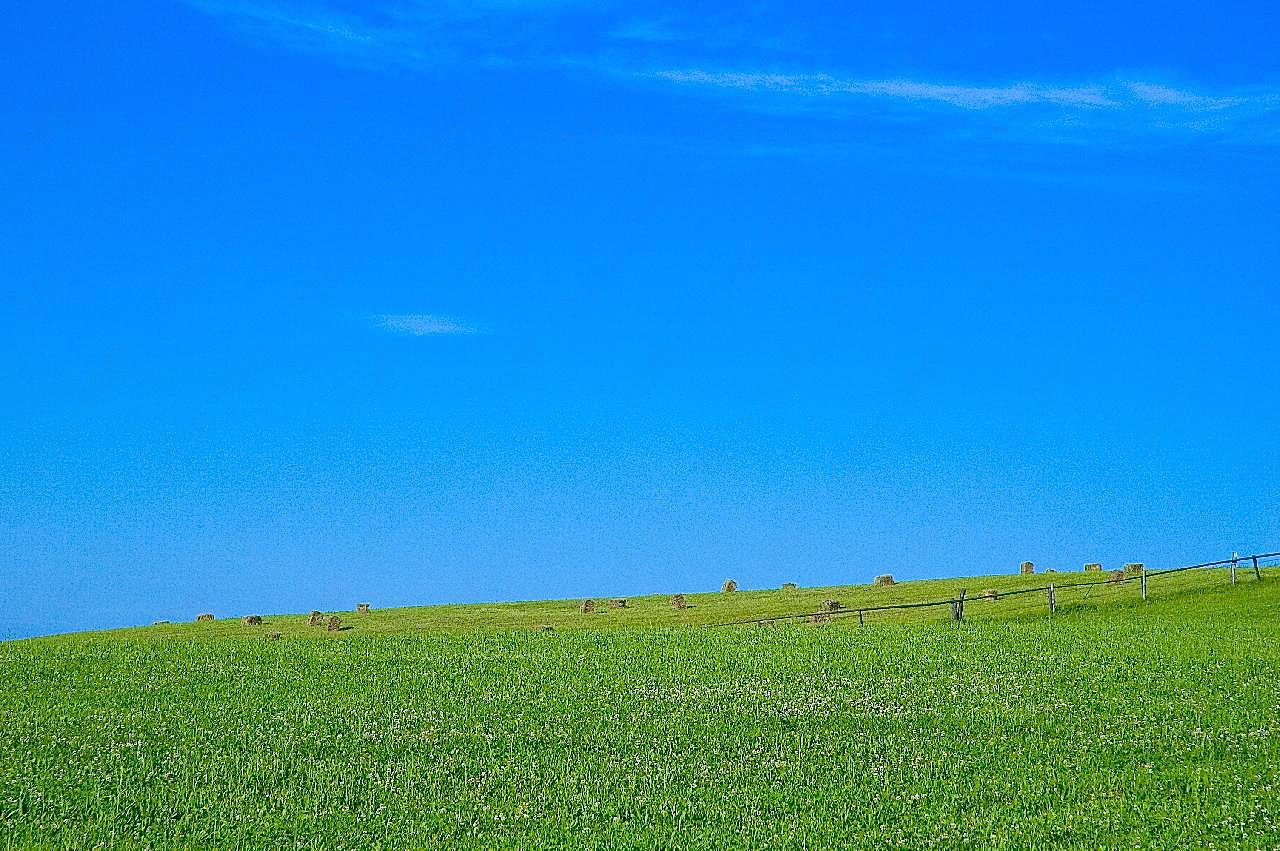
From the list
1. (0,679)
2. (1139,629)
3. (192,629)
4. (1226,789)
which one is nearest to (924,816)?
(1226,789)

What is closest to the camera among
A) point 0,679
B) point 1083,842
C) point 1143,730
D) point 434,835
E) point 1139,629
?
point 1083,842

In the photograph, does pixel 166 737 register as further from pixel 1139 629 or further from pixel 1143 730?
pixel 1139 629

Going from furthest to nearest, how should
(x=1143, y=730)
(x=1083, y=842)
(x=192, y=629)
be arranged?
1. (x=192, y=629)
2. (x=1143, y=730)
3. (x=1083, y=842)

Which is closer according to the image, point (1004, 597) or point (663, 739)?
point (663, 739)

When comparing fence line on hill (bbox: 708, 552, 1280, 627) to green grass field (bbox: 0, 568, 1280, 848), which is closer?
green grass field (bbox: 0, 568, 1280, 848)

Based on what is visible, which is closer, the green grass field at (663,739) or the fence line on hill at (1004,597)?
the green grass field at (663,739)

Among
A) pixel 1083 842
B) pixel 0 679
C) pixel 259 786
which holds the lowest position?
pixel 1083 842

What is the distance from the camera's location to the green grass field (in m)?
23.9

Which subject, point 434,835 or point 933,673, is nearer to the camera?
point 434,835

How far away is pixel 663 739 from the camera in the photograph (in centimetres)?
3111

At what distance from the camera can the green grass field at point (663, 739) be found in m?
23.9

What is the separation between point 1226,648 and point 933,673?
11049 millimetres

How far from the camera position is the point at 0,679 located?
141 ft

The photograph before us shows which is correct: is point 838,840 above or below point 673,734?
below
